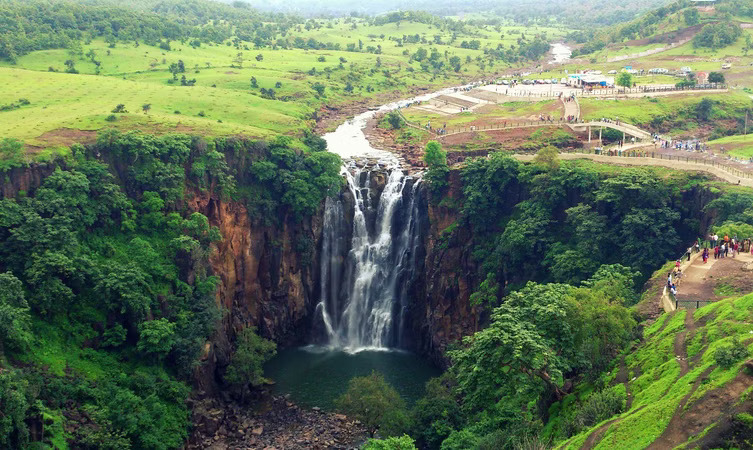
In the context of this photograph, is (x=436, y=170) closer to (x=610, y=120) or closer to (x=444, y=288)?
(x=444, y=288)

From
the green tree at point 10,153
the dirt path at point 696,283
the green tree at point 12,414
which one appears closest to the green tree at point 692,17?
the dirt path at point 696,283

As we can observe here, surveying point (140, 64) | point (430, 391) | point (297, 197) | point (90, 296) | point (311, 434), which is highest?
point (140, 64)

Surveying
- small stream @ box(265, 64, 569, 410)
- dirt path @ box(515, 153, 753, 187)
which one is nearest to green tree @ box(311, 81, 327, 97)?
small stream @ box(265, 64, 569, 410)

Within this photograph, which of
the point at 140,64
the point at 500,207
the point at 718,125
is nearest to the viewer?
the point at 500,207

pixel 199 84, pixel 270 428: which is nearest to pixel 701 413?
pixel 270 428

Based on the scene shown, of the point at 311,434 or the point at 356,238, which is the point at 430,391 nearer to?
the point at 311,434

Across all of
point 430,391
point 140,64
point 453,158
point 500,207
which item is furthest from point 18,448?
point 140,64
